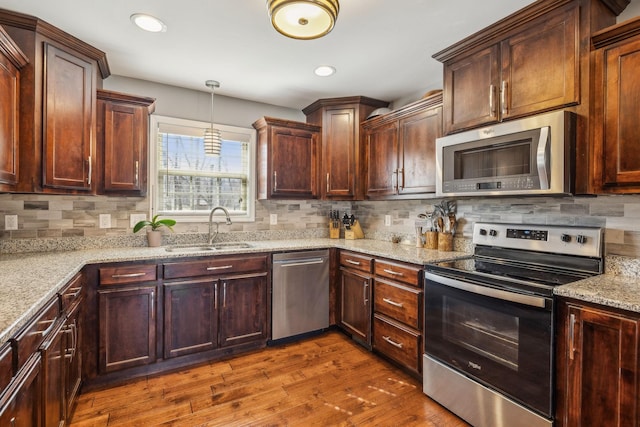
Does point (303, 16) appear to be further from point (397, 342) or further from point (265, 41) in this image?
point (397, 342)

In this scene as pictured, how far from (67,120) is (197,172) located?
3.87 ft

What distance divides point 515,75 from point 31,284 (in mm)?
2808

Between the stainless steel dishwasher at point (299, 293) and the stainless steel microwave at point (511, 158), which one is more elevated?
the stainless steel microwave at point (511, 158)

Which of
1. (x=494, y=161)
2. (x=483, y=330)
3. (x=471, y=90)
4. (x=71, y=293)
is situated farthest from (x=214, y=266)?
(x=471, y=90)

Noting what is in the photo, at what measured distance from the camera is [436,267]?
2139 mm

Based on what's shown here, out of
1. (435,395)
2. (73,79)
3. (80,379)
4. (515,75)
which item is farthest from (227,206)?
(515,75)

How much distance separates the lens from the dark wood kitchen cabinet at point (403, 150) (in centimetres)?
267

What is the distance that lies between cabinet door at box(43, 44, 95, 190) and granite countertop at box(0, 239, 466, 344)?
53cm

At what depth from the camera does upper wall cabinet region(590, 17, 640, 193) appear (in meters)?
1.54

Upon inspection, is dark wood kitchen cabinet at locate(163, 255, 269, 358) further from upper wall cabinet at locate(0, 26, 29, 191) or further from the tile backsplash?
upper wall cabinet at locate(0, 26, 29, 191)

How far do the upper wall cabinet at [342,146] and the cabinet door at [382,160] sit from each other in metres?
0.11

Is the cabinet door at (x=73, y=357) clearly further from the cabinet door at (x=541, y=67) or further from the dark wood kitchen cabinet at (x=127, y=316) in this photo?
the cabinet door at (x=541, y=67)

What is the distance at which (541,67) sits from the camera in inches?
72.9

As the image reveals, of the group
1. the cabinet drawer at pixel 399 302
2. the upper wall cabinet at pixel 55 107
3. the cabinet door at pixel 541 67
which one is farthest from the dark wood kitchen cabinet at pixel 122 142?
the cabinet door at pixel 541 67
